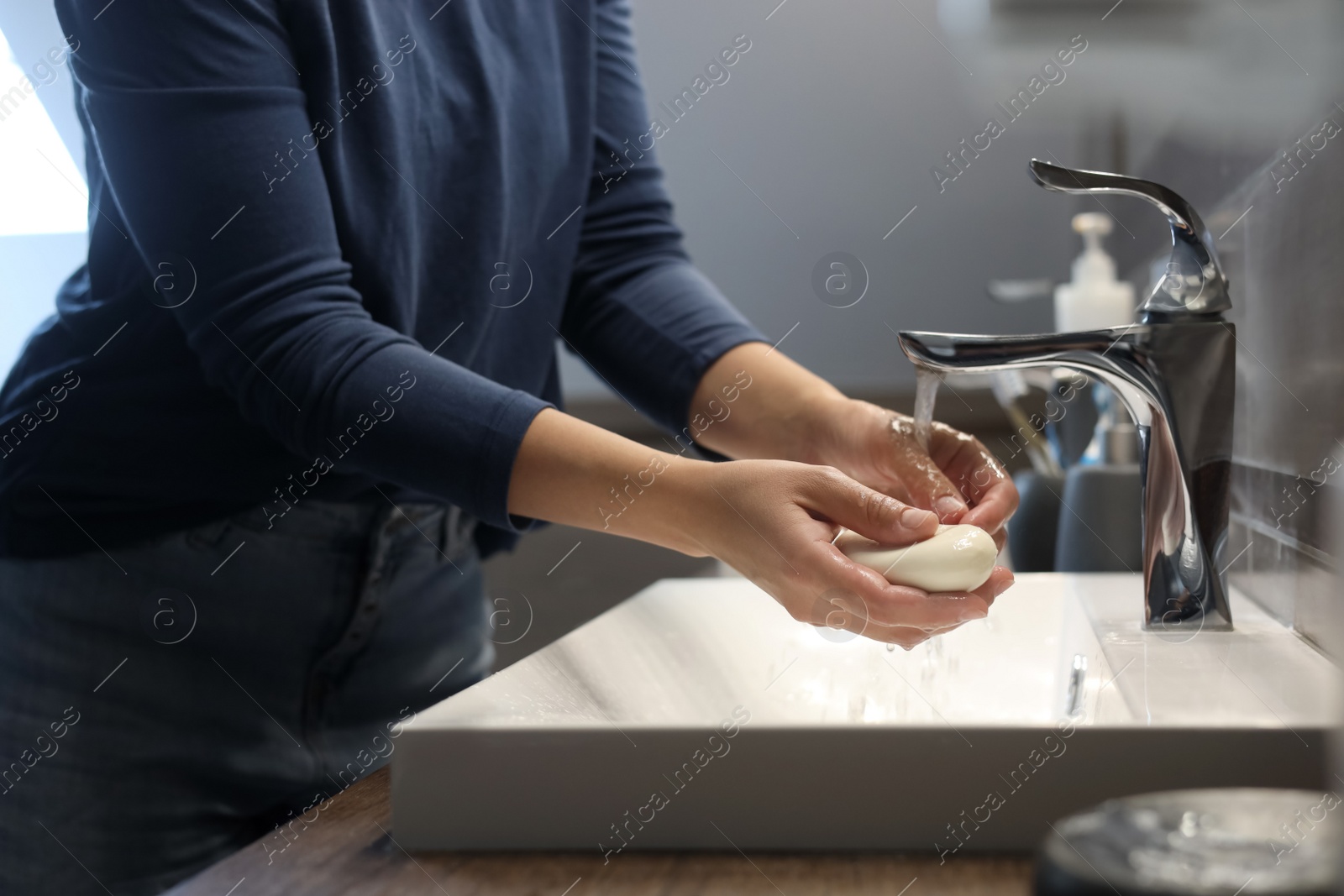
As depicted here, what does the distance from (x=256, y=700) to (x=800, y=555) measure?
39cm

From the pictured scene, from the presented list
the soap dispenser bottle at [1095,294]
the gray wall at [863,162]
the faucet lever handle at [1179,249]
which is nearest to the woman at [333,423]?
the faucet lever handle at [1179,249]

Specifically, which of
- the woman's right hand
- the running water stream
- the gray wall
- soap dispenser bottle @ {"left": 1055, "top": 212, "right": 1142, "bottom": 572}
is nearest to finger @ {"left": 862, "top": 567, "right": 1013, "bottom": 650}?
the woman's right hand

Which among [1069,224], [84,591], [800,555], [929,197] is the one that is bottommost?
[1069,224]

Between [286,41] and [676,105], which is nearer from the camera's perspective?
[286,41]

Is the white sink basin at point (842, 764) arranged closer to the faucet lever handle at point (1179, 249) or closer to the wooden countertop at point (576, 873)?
the wooden countertop at point (576, 873)

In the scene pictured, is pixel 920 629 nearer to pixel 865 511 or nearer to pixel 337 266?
pixel 865 511

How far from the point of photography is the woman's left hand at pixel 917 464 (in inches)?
20.8

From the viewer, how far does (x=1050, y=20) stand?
35.9 inches

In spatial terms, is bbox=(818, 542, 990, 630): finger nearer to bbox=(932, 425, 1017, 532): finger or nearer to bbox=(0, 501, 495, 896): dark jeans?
bbox=(932, 425, 1017, 532): finger

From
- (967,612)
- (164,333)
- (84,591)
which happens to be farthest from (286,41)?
(967,612)

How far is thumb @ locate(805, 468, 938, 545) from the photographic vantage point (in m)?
0.44

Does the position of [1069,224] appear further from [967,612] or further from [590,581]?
[967,612]

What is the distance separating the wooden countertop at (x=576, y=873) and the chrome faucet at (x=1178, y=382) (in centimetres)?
20

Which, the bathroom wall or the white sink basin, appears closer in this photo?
the white sink basin
